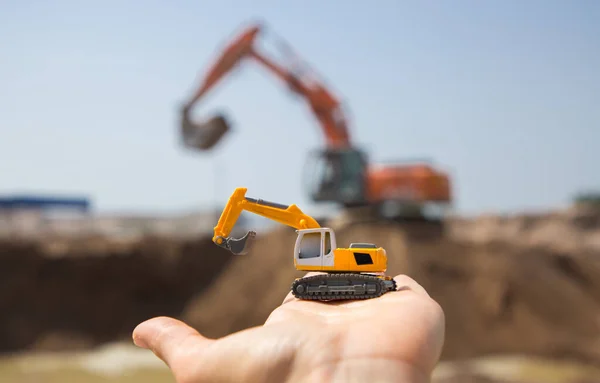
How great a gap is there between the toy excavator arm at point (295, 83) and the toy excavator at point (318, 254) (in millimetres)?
20277

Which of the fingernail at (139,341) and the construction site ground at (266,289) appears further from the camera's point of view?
the construction site ground at (266,289)

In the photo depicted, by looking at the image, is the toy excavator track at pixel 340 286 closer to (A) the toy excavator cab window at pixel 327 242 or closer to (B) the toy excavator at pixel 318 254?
(B) the toy excavator at pixel 318 254

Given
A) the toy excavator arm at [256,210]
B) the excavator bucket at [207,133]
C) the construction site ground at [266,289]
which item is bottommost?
the construction site ground at [266,289]

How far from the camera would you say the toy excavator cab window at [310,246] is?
9.55ft

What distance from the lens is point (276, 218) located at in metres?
3.07

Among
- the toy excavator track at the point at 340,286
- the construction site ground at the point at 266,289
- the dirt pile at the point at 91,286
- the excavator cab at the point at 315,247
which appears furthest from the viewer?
the dirt pile at the point at 91,286

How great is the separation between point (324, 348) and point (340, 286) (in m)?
0.97

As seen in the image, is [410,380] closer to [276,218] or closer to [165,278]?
[276,218]

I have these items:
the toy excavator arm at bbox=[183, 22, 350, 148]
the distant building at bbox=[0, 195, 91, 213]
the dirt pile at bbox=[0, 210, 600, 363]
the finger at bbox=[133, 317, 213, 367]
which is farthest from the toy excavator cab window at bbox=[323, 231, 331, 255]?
the distant building at bbox=[0, 195, 91, 213]

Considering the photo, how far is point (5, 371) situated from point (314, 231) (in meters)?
22.0

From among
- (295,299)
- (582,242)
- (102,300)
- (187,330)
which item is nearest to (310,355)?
(187,330)

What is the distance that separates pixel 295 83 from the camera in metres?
23.3

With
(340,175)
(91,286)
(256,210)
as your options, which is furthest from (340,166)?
(256,210)

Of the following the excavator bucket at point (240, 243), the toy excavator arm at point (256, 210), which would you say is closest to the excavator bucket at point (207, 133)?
the toy excavator arm at point (256, 210)
